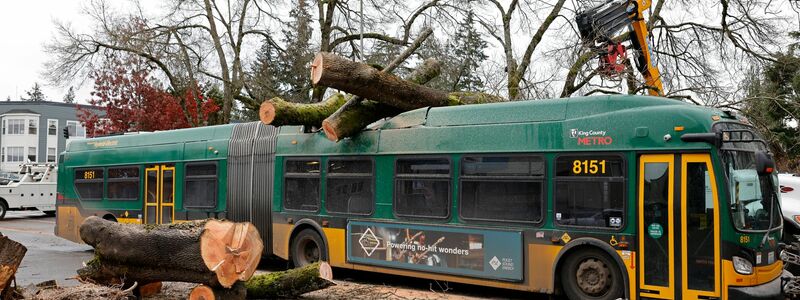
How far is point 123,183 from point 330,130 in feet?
23.0

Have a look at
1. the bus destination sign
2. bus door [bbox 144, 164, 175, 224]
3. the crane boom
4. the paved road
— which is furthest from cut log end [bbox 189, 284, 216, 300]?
the crane boom

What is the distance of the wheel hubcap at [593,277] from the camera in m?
8.15

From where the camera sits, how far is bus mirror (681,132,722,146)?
24.5ft

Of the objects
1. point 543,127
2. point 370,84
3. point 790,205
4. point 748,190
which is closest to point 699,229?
point 748,190

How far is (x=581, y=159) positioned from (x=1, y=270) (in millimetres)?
6912

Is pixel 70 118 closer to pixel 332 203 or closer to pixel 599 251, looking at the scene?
pixel 332 203

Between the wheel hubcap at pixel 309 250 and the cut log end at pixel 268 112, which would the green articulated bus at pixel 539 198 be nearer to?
the wheel hubcap at pixel 309 250

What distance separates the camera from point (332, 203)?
11133 millimetres

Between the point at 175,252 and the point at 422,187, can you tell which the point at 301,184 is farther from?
the point at 175,252

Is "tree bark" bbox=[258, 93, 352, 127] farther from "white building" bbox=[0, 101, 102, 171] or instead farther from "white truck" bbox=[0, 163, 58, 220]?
"white building" bbox=[0, 101, 102, 171]

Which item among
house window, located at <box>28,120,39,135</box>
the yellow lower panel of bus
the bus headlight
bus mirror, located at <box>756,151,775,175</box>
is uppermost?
house window, located at <box>28,120,39,135</box>

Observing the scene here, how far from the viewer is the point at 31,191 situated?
1060 inches

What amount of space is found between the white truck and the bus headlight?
87.4 feet

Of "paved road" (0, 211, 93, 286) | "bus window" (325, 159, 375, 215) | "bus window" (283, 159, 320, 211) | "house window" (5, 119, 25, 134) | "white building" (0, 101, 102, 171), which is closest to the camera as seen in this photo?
"bus window" (325, 159, 375, 215)
